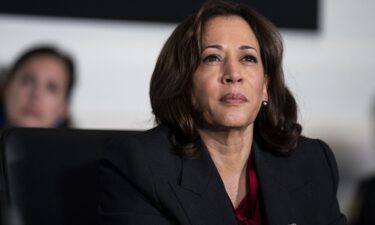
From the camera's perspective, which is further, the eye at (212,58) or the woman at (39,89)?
the woman at (39,89)

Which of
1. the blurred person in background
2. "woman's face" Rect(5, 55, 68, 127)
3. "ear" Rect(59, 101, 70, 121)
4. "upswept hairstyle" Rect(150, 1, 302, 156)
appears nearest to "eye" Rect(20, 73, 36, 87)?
"woman's face" Rect(5, 55, 68, 127)

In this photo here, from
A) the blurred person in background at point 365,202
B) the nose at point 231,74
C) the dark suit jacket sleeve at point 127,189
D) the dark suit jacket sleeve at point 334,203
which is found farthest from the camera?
the blurred person in background at point 365,202

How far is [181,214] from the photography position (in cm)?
152

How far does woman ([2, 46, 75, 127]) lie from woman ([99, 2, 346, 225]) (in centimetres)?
118

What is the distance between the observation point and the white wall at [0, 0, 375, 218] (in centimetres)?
285

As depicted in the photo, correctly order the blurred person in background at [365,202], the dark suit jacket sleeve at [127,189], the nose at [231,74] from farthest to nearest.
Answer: the blurred person in background at [365,202] → the nose at [231,74] → the dark suit jacket sleeve at [127,189]

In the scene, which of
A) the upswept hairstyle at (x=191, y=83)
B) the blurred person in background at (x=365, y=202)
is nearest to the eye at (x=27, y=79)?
the upswept hairstyle at (x=191, y=83)

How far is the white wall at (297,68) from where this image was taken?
285 centimetres

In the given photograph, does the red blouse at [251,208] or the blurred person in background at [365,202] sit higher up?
the red blouse at [251,208]

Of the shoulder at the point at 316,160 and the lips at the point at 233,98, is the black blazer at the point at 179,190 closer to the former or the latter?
the shoulder at the point at 316,160

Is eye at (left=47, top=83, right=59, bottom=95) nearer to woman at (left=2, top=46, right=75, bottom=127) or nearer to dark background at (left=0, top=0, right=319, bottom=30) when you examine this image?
woman at (left=2, top=46, right=75, bottom=127)

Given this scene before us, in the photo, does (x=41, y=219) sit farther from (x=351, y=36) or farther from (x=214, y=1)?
(x=351, y=36)

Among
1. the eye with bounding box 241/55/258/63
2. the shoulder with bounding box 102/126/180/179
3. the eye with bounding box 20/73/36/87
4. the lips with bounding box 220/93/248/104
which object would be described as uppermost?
the eye with bounding box 241/55/258/63

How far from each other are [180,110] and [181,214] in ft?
0.96
